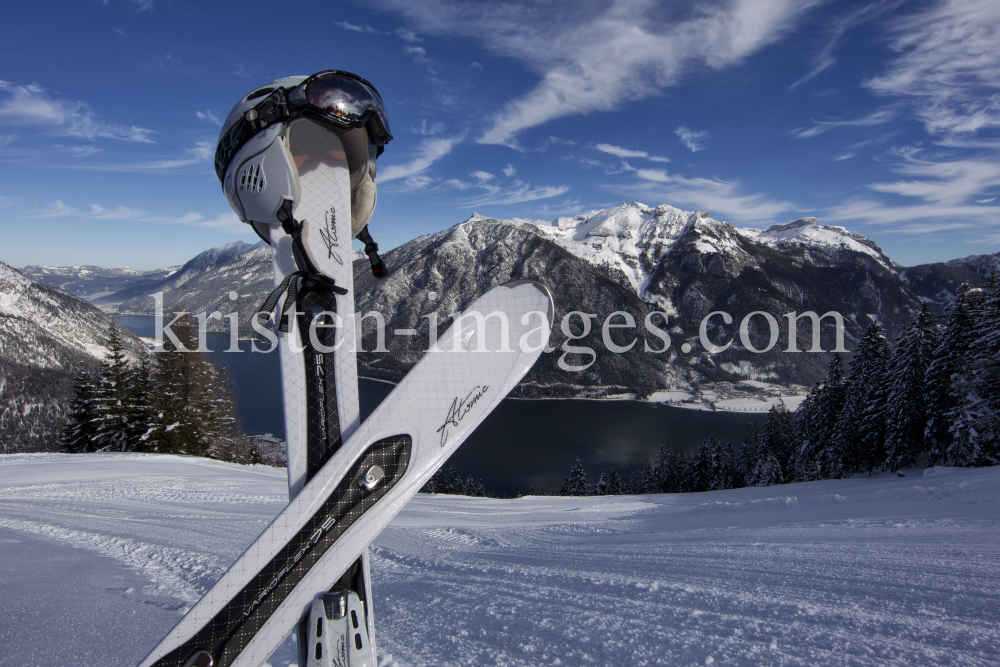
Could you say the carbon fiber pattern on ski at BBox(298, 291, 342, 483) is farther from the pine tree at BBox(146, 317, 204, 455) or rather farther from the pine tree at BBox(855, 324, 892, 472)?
the pine tree at BBox(855, 324, 892, 472)

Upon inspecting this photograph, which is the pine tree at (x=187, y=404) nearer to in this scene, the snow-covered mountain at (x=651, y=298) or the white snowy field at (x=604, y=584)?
the white snowy field at (x=604, y=584)

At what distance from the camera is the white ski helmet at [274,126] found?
2160 millimetres

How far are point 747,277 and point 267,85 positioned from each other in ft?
656

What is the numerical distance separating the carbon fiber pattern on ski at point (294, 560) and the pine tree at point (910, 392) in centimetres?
1946

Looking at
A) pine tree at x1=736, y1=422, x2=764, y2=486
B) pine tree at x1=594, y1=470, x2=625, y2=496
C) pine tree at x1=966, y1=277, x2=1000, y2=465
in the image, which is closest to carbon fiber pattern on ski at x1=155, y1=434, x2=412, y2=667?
pine tree at x1=966, y1=277, x2=1000, y2=465

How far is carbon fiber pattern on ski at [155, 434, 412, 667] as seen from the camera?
1.72 m

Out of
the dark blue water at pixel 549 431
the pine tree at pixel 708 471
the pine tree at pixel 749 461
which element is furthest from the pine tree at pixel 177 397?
the pine tree at pixel 749 461

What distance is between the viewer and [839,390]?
750 inches

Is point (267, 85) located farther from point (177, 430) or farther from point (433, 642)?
point (177, 430)

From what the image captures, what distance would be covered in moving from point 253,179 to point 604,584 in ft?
10.0

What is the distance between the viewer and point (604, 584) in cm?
277

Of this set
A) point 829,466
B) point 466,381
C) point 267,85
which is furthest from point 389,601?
point 829,466

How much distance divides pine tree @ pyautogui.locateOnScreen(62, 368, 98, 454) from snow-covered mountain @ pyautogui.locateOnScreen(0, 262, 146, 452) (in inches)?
1557

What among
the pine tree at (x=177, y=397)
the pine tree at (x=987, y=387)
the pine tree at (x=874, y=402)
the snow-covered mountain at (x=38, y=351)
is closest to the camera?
the pine tree at (x=987, y=387)
